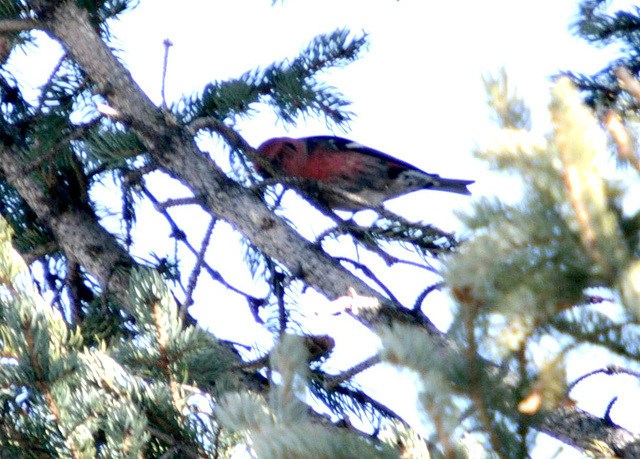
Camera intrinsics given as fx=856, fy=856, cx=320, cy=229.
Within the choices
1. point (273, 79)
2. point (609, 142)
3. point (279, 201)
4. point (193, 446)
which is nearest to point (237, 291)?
point (279, 201)

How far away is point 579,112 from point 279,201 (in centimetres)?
236

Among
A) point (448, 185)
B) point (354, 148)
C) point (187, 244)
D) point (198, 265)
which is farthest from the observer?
point (354, 148)

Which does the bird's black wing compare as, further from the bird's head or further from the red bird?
the bird's head

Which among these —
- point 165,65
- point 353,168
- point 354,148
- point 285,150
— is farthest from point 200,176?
point 354,148

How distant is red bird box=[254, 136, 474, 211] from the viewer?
4695 mm

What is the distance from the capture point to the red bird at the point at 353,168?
470 cm

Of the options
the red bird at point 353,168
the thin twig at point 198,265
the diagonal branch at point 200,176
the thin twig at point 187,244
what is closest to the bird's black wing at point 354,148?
the red bird at point 353,168

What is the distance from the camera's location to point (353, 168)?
4973 millimetres

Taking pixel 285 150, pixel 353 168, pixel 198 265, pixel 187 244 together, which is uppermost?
pixel 353 168

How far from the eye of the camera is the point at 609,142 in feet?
3.49

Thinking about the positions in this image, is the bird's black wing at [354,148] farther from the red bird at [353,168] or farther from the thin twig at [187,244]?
the thin twig at [187,244]

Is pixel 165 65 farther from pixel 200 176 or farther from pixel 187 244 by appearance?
pixel 187 244

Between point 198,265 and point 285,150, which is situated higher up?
point 285,150

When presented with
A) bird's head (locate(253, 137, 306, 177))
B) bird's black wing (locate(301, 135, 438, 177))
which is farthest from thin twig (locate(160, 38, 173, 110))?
bird's black wing (locate(301, 135, 438, 177))
